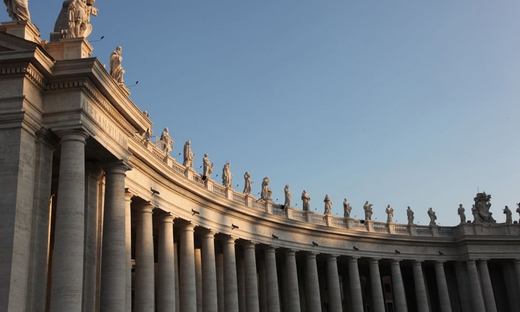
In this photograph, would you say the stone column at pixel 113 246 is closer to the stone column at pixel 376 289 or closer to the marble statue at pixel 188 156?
the marble statue at pixel 188 156

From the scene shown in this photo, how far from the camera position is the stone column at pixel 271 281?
78.7 m

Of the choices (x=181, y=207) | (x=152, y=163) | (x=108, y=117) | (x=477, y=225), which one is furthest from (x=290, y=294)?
(x=108, y=117)

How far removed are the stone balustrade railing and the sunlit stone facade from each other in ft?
0.73

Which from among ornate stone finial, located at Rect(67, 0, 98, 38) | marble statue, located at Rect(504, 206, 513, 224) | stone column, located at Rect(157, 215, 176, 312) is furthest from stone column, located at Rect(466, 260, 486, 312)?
ornate stone finial, located at Rect(67, 0, 98, 38)

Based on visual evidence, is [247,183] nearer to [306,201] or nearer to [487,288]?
[306,201]

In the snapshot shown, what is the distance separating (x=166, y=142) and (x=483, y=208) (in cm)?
6554

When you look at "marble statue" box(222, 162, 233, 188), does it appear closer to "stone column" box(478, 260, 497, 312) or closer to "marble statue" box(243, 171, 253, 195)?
"marble statue" box(243, 171, 253, 195)

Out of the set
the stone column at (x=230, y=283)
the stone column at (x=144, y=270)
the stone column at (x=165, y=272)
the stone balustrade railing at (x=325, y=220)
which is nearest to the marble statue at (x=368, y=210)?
the stone balustrade railing at (x=325, y=220)

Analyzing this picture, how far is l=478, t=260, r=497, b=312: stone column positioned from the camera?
3807 inches

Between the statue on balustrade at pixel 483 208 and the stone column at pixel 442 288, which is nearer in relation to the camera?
the stone column at pixel 442 288

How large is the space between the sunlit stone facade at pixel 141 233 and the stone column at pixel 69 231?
0.07m

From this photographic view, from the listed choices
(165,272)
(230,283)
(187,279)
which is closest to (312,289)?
(230,283)

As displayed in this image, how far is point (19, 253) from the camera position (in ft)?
113

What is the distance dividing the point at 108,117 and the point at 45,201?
768 cm
